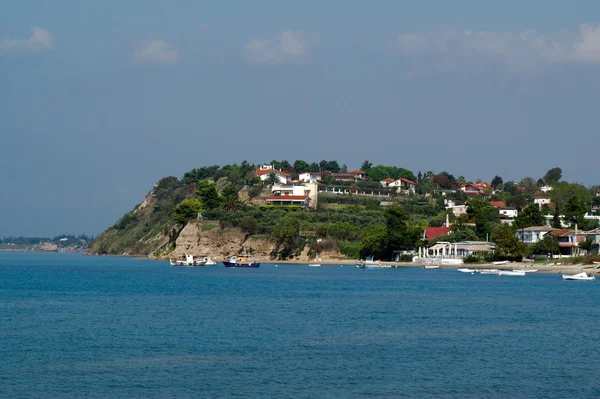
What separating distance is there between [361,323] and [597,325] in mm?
10677

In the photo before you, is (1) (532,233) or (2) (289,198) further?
(2) (289,198)

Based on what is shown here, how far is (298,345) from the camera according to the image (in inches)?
1238

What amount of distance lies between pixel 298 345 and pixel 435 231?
267 ft

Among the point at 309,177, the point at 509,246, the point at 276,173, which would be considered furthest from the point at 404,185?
the point at 509,246

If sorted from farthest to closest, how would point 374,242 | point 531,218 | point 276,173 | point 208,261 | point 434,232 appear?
point 276,173 → point 208,261 → point 434,232 → point 531,218 → point 374,242

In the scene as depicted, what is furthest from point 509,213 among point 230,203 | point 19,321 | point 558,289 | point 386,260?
point 19,321

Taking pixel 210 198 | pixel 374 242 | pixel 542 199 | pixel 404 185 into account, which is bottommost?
pixel 374 242

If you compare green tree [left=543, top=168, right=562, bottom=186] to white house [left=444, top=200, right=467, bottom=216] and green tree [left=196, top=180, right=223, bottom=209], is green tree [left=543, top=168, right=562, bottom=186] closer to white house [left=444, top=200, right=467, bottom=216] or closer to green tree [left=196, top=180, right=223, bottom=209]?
white house [left=444, top=200, right=467, bottom=216]

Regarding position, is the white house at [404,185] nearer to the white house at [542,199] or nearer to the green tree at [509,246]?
the white house at [542,199]

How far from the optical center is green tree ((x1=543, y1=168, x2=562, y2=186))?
187 meters

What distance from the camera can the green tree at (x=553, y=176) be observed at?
18673cm

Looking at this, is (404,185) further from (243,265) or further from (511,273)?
(511,273)

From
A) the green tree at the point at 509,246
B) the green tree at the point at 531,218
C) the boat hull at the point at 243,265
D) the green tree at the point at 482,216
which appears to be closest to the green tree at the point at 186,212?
the boat hull at the point at 243,265

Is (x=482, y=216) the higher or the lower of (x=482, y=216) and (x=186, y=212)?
the lower
